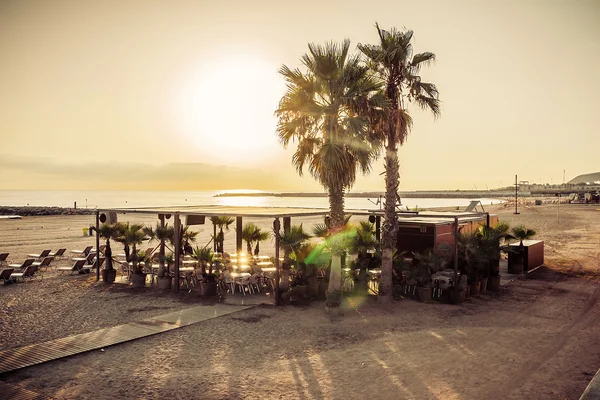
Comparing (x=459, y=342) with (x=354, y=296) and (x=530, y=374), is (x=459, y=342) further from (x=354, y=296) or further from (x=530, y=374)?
(x=354, y=296)

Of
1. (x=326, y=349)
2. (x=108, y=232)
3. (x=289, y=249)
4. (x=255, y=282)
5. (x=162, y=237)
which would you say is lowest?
(x=326, y=349)

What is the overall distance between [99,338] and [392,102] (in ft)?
31.9

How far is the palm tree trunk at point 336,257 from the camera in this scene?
11648 millimetres

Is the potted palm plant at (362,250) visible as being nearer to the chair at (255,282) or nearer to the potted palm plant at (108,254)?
the chair at (255,282)

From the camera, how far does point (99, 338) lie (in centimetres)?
961

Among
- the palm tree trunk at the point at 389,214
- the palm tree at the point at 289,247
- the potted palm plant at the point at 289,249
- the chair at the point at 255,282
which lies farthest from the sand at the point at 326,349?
the chair at the point at 255,282

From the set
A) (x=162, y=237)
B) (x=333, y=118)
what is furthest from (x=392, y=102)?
(x=162, y=237)

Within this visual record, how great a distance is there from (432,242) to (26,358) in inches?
491

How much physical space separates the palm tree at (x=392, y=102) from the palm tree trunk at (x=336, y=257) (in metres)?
1.26

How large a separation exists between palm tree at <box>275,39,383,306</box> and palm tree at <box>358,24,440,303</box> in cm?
38

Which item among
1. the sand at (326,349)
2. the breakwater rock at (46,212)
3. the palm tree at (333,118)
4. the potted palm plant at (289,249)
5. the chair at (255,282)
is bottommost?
the sand at (326,349)

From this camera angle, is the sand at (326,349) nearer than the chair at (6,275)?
Yes

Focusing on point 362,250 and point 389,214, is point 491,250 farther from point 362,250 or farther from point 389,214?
point 362,250

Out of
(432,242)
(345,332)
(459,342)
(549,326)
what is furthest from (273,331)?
(432,242)
